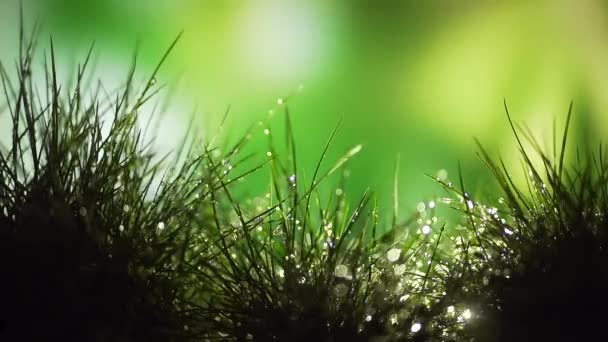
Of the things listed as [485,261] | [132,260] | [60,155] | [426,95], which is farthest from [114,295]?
[426,95]

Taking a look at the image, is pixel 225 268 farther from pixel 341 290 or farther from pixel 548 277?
pixel 548 277

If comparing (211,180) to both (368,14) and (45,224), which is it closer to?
(45,224)

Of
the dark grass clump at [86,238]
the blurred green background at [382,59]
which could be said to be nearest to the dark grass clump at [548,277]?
the dark grass clump at [86,238]

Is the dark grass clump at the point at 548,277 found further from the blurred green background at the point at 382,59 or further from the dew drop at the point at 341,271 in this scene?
the blurred green background at the point at 382,59

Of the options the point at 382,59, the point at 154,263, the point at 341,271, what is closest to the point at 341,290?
the point at 341,271

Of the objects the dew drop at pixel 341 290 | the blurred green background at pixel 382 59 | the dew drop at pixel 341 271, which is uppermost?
the blurred green background at pixel 382 59
